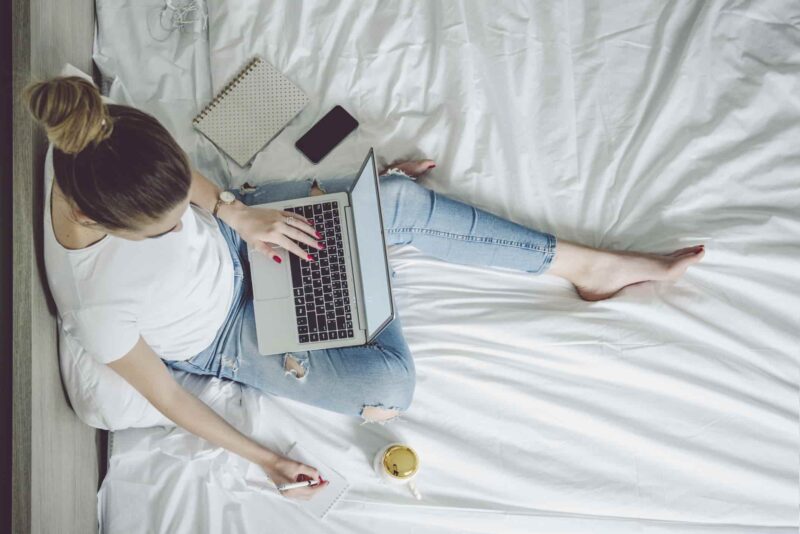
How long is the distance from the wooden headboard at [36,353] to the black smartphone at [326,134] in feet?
1.64

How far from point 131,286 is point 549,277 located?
2.87 ft

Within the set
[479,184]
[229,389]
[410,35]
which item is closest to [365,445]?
[229,389]

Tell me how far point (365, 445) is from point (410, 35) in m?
0.97

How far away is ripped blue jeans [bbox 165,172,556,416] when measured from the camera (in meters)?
1.15

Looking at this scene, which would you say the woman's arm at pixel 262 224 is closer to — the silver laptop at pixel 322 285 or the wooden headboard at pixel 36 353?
the silver laptop at pixel 322 285

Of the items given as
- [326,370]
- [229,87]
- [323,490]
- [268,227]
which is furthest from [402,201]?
[323,490]

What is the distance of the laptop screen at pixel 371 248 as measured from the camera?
1020 millimetres

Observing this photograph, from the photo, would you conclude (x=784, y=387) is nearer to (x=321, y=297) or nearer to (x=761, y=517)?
(x=761, y=517)

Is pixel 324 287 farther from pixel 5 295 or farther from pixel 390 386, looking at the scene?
pixel 5 295

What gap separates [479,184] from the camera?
4.35 feet

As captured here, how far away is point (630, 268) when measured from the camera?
1252 millimetres

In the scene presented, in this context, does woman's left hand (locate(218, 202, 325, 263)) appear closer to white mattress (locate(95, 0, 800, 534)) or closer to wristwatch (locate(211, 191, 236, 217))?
wristwatch (locate(211, 191, 236, 217))

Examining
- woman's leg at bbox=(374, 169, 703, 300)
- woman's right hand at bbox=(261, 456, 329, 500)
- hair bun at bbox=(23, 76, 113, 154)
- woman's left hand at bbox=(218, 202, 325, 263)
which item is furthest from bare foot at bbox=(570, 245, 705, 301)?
hair bun at bbox=(23, 76, 113, 154)

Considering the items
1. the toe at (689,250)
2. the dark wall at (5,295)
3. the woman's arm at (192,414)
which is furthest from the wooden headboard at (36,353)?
the toe at (689,250)
